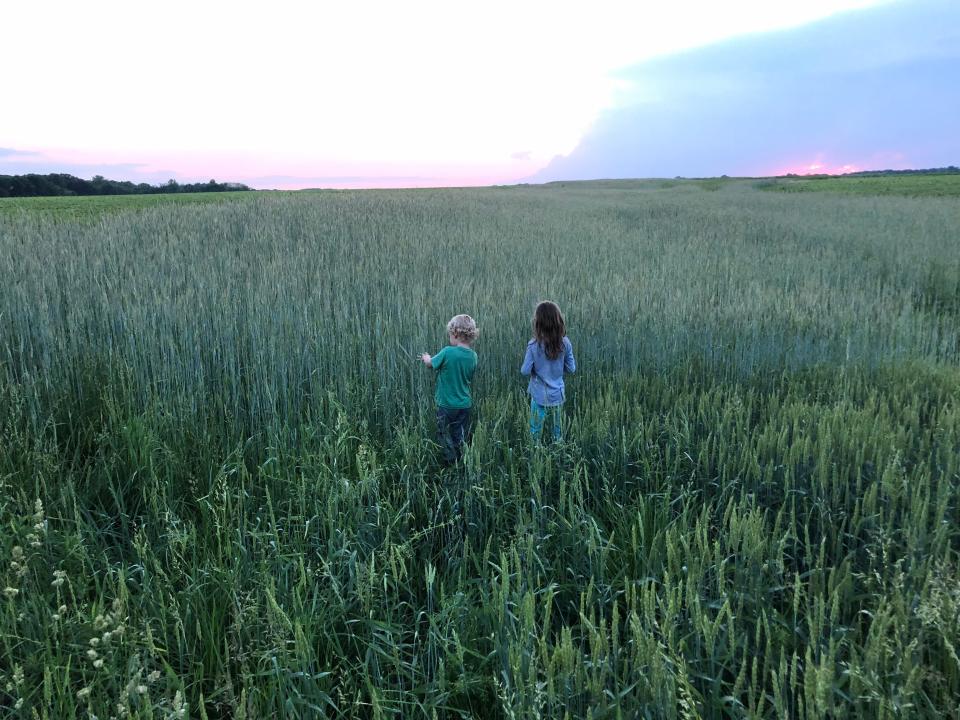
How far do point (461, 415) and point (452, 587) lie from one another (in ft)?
4.44

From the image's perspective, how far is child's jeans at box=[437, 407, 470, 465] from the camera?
11.6 ft

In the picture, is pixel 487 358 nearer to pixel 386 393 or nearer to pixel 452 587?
pixel 386 393

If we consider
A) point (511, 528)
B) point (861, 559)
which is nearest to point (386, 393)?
point (511, 528)

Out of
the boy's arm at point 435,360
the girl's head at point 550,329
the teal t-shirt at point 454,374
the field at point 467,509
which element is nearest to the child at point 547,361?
the girl's head at point 550,329

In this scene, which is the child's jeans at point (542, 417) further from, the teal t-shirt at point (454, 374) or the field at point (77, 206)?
the field at point (77, 206)

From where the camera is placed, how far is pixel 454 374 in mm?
3490

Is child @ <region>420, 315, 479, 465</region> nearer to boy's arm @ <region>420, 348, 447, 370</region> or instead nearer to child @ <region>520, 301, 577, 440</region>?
boy's arm @ <region>420, 348, 447, 370</region>

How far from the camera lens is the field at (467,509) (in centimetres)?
184

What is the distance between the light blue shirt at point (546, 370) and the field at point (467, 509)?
248 mm

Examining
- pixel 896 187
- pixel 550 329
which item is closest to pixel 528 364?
pixel 550 329

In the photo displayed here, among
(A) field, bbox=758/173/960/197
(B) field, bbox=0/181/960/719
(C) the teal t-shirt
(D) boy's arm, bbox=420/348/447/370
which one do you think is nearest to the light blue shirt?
(B) field, bbox=0/181/960/719

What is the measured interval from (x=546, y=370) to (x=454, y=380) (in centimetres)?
58

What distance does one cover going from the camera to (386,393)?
3.86 metres

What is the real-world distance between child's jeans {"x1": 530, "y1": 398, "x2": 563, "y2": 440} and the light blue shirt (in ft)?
0.10
